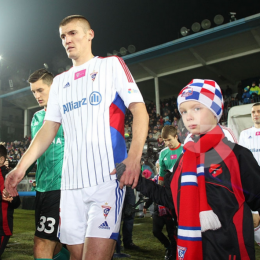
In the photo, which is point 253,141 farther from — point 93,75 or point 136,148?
point 136,148

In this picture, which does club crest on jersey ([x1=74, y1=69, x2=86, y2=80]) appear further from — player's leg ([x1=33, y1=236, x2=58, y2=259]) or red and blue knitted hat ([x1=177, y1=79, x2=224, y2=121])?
player's leg ([x1=33, y1=236, x2=58, y2=259])

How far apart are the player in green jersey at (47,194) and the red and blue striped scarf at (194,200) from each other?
1652 mm

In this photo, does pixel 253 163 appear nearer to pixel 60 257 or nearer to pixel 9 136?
pixel 60 257

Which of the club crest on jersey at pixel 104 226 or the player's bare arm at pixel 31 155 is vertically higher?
the player's bare arm at pixel 31 155

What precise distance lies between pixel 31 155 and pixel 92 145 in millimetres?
539

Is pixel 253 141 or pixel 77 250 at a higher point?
pixel 253 141

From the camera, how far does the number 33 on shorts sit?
2994mm

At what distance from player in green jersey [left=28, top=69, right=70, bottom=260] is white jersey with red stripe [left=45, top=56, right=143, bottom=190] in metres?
1.20

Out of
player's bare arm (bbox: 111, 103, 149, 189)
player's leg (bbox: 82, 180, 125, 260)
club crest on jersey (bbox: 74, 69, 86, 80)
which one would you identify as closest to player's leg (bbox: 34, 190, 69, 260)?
player's leg (bbox: 82, 180, 125, 260)

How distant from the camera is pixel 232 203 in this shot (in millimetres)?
1731

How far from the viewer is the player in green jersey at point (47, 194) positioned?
2973 mm

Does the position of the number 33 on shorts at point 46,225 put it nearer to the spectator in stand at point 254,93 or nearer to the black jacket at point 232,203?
the black jacket at point 232,203

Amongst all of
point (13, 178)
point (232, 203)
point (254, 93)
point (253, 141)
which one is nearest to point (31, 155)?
point (13, 178)

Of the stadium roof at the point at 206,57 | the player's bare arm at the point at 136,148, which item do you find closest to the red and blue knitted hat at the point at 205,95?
the player's bare arm at the point at 136,148
